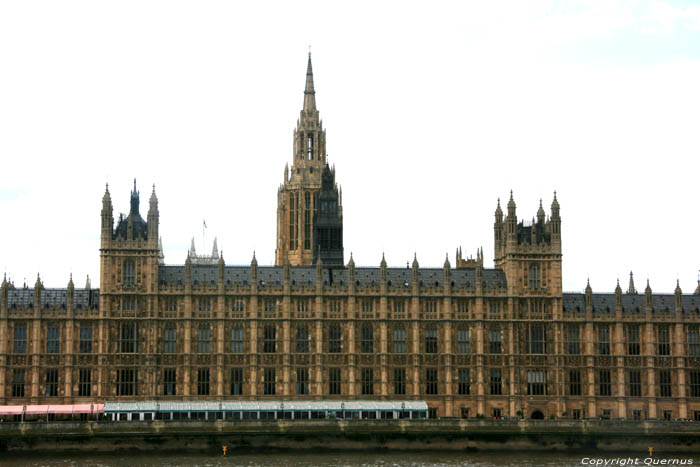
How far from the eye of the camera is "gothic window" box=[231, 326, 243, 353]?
144 meters

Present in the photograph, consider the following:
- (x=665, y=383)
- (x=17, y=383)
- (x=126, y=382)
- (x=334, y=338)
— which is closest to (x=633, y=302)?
(x=665, y=383)

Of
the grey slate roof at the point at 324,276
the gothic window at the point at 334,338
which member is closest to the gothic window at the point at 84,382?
the grey slate roof at the point at 324,276

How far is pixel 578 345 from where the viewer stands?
148 m

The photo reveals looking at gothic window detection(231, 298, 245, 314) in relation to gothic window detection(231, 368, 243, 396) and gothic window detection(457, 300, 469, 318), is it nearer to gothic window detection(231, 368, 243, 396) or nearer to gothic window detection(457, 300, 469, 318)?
gothic window detection(231, 368, 243, 396)

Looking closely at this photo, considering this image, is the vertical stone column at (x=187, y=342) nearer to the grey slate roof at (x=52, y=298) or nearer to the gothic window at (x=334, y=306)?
the grey slate roof at (x=52, y=298)

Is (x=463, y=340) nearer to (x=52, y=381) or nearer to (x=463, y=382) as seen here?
(x=463, y=382)

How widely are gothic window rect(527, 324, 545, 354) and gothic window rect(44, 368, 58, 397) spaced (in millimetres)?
58521

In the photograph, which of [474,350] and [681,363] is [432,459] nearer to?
[474,350]

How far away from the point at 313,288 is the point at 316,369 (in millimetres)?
10101

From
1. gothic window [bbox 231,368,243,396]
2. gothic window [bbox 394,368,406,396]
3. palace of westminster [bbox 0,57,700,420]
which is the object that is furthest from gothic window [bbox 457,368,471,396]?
gothic window [bbox 231,368,243,396]

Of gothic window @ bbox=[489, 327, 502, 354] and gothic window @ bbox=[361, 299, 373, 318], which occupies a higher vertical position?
gothic window @ bbox=[361, 299, 373, 318]

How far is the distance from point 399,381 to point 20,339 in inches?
1838

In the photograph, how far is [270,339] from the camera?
145 metres

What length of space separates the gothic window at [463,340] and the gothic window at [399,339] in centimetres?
694
